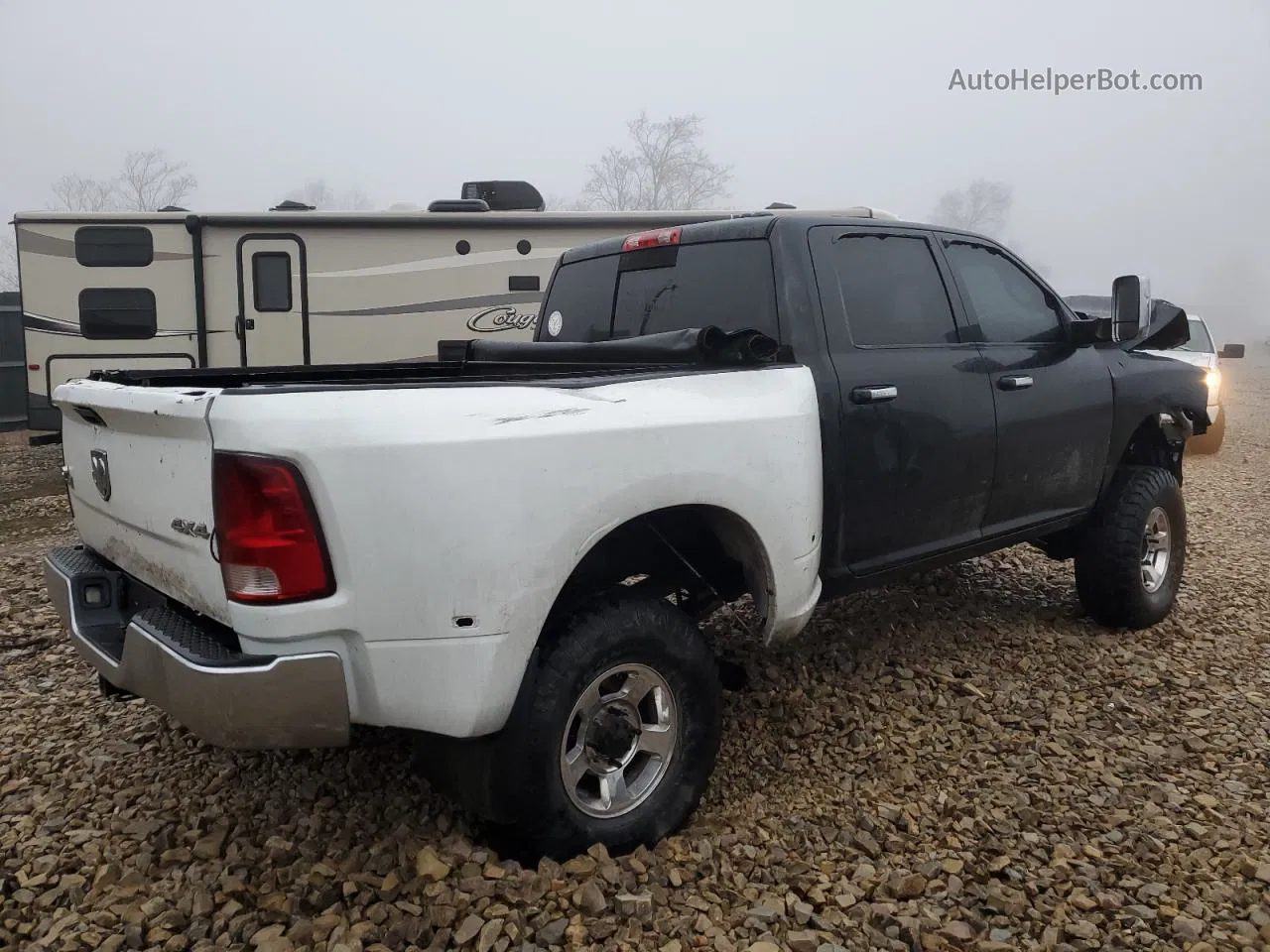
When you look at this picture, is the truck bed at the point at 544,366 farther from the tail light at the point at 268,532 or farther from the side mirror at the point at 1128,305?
the side mirror at the point at 1128,305

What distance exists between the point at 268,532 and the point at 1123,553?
3.79 metres

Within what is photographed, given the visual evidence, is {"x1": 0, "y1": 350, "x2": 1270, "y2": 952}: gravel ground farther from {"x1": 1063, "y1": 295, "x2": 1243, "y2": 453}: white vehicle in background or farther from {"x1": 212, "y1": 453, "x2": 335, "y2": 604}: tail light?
{"x1": 1063, "y1": 295, "x2": 1243, "y2": 453}: white vehicle in background

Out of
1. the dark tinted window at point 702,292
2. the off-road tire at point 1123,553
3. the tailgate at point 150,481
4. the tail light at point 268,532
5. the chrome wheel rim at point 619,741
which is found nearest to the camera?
the tail light at point 268,532

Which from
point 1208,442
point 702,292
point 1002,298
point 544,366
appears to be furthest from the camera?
point 1208,442

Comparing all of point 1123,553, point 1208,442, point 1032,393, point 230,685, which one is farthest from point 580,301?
point 1208,442

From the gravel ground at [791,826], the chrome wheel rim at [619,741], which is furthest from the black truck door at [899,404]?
the chrome wheel rim at [619,741]

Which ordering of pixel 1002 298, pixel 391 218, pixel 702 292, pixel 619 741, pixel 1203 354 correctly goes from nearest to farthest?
pixel 619 741, pixel 702 292, pixel 1002 298, pixel 391 218, pixel 1203 354

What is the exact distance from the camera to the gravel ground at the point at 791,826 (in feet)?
7.96

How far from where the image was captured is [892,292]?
142 inches

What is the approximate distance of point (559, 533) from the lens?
7.88 feet

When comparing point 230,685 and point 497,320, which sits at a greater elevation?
point 497,320

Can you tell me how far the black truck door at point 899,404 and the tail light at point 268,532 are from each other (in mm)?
1739

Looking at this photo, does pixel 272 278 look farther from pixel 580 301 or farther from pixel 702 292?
pixel 702 292

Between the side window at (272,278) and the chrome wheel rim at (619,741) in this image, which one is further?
the side window at (272,278)
